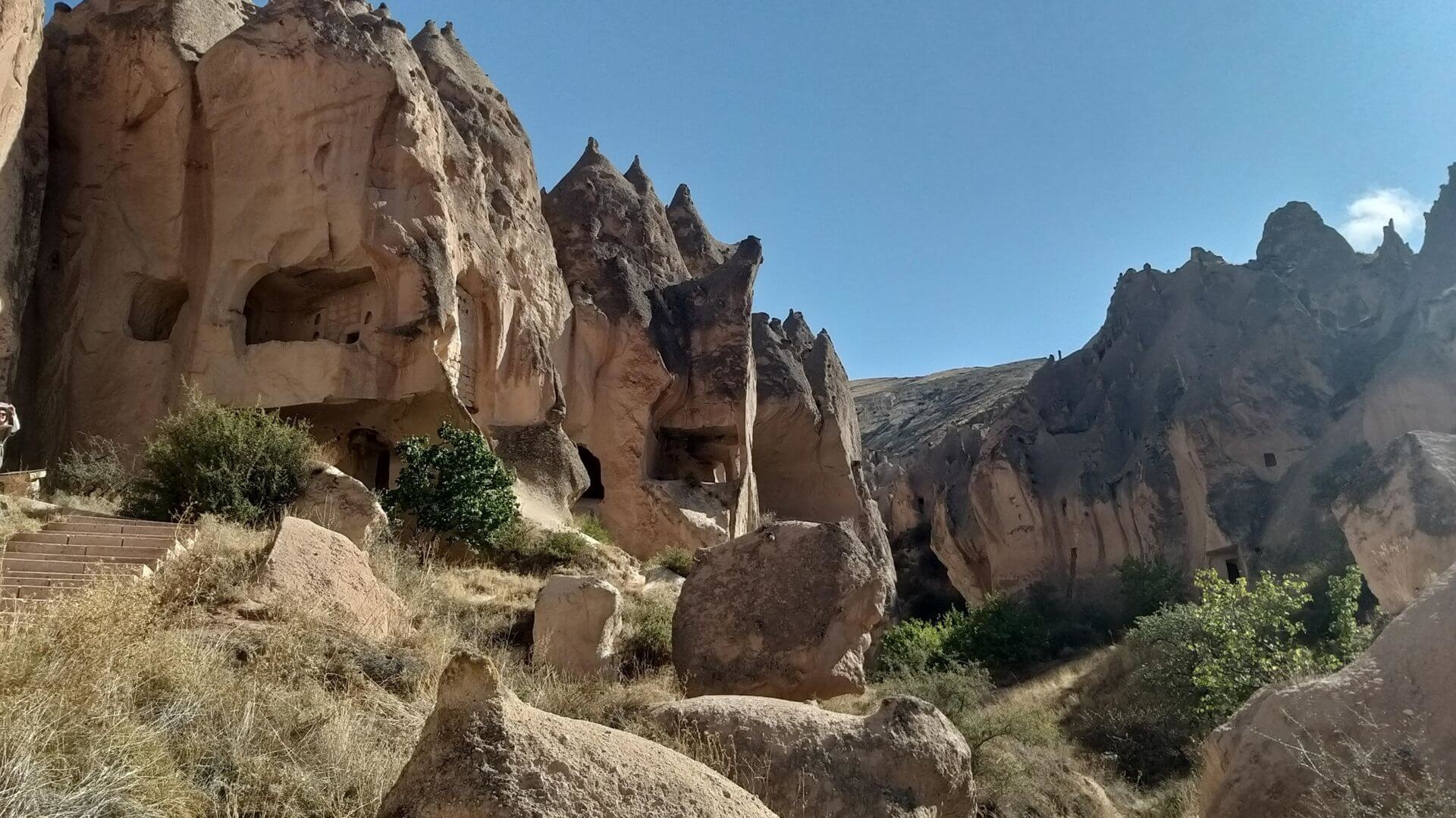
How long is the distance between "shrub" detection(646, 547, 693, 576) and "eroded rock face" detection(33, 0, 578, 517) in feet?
6.36

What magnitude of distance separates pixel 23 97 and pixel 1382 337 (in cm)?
2829

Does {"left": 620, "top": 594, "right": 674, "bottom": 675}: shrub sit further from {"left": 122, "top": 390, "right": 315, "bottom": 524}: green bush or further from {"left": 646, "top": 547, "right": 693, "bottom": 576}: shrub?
{"left": 646, "top": 547, "right": 693, "bottom": 576}: shrub

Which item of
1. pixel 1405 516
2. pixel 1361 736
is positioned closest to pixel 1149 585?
pixel 1405 516

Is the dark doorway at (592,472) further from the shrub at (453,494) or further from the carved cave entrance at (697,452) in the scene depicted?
the shrub at (453,494)

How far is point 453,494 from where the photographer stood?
1205cm

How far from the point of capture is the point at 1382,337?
78.0 feet

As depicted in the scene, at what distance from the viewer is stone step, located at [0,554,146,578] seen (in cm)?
671

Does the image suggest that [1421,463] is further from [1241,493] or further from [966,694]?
[1241,493]

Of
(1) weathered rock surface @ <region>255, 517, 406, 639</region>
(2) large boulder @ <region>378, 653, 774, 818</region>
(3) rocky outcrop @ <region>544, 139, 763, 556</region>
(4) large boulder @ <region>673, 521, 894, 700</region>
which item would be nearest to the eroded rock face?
(3) rocky outcrop @ <region>544, 139, 763, 556</region>

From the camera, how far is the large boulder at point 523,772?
2.74 meters

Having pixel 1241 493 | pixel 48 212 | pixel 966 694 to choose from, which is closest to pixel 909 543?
pixel 1241 493

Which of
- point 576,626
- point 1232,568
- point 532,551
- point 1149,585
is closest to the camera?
point 576,626

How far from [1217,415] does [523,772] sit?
25657 mm

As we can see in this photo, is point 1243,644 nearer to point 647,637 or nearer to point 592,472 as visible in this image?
point 647,637
